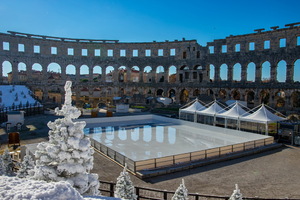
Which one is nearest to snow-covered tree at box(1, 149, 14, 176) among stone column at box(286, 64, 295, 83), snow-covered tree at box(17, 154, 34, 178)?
snow-covered tree at box(17, 154, 34, 178)

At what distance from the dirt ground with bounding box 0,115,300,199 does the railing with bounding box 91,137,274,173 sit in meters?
0.42

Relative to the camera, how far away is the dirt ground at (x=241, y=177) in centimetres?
940

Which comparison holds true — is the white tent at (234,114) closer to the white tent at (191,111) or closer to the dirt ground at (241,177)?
the white tent at (191,111)

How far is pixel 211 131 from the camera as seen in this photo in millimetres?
20422

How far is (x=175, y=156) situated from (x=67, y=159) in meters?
7.48

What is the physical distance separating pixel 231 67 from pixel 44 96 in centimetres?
2948

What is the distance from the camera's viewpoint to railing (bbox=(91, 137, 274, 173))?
11070 millimetres

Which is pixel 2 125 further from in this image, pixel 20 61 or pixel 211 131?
pixel 20 61

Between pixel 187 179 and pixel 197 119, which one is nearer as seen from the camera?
pixel 187 179

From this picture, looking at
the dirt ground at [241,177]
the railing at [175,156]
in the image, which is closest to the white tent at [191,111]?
the railing at [175,156]

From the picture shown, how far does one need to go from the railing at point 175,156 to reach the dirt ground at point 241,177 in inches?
16.6

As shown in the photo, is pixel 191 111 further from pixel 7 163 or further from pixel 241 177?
pixel 7 163

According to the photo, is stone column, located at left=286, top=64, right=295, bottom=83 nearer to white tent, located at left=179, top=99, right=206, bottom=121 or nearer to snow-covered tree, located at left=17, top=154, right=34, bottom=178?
white tent, located at left=179, top=99, right=206, bottom=121

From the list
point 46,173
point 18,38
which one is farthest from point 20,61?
point 46,173
